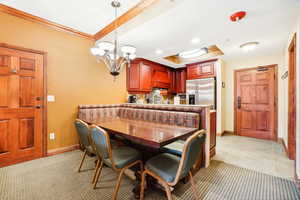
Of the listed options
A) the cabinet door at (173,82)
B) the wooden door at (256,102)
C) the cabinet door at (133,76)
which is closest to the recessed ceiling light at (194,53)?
the cabinet door at (173,82)

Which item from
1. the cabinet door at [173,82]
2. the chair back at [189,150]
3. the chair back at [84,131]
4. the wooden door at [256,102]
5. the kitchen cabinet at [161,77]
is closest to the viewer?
the chair back at [189,150]

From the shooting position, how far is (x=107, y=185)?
1.72 meters

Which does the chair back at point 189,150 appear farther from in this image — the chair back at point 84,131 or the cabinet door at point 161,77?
the cabinet door at point 161,77

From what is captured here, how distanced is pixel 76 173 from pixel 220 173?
7.26ft

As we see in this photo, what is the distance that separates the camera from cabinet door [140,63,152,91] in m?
4.01

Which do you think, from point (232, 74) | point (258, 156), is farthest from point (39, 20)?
point (232, 74)

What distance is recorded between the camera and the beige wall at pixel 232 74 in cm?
350

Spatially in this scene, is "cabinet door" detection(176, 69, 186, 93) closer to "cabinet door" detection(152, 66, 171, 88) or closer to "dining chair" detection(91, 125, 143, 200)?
"cabinet door" detection(152, 66, 171, 88)

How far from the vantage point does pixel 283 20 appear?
196 centimetres

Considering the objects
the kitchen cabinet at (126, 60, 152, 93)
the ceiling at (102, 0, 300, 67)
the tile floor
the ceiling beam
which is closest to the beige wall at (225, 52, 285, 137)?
the ceiling at (102, 0, 300, 67)

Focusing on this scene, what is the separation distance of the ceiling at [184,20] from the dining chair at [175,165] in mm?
1675

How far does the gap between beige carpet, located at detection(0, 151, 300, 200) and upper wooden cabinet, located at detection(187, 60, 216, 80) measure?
2785mm

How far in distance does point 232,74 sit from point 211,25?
2.73 metres

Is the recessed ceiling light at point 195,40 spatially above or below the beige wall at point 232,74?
above
